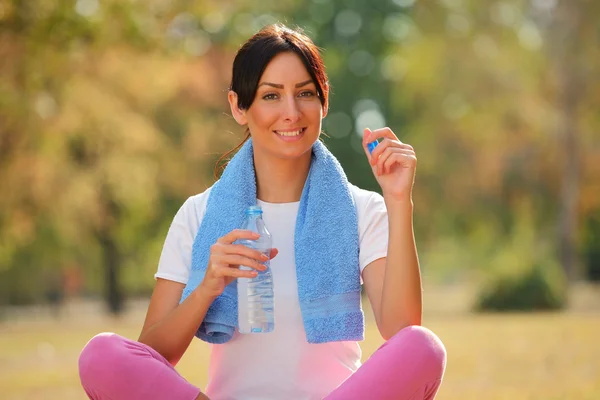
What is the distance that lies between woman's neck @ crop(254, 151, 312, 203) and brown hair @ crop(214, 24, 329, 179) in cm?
24

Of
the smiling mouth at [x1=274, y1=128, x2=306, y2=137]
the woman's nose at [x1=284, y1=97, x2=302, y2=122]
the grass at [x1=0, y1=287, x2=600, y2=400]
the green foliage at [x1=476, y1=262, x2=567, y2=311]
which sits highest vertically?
the woman's nose at [x1=284, y1=97, x2=302, y2=122]

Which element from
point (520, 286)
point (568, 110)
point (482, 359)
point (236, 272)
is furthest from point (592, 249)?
point (236, 272)

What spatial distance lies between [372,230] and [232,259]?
0.67 metres

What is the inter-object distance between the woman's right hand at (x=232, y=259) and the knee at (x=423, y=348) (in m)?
0.50

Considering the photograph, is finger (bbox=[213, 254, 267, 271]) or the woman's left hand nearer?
finger (bbox=[213, 254, 267, 271])

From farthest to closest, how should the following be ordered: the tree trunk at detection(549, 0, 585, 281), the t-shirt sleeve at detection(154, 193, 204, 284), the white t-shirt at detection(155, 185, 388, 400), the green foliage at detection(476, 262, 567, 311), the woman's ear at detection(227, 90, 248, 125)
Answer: the tree trunk at detection(549, 0, 585, 281), the green foliage at detection(476, 262, 567, 311), the woman's ear at detection(227, 90, 248, 125), the t-shirt sleeve at detection(154, 193, 204, 284), the white t-shirt at detection(155, 185, 388, 400)

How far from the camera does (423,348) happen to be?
3250 mm

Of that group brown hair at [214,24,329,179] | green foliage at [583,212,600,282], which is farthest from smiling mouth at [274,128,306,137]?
green foliage at [583,212,600,282]

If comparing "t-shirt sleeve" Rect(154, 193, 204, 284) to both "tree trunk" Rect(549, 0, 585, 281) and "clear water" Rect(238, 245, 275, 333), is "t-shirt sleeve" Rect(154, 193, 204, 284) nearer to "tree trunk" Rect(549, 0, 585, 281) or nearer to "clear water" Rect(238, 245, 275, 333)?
"clear water" Rect(238, 245, 275, 333)

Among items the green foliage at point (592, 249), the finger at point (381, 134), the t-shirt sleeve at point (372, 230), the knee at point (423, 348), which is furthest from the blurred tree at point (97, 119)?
the green foliage at point (592, 249)

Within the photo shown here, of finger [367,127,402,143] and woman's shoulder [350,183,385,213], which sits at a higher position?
finger [367,127,402,143]

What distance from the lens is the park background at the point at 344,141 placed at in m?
16.6

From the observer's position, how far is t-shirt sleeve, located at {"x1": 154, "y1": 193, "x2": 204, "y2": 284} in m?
3.77

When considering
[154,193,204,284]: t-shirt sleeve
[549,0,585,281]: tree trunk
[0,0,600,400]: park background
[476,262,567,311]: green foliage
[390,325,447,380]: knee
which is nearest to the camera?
[390,325,447,380]: knee
